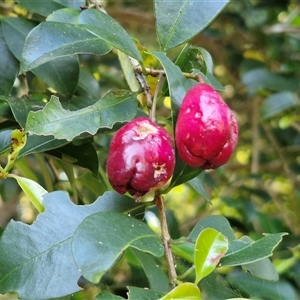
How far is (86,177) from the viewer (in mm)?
871

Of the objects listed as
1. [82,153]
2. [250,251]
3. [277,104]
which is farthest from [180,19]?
[277,104]

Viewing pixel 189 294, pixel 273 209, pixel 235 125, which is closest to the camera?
pixel 189 294

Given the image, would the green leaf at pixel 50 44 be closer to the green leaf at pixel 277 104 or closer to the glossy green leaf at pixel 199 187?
the glossy green leaf at pixel 199 187

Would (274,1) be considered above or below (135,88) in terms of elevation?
below

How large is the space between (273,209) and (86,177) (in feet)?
4.98

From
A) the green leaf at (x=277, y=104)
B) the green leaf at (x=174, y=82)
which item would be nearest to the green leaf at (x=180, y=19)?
the green leaf at (x=174, y=82)

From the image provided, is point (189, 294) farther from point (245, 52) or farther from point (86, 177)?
point (245, 52)

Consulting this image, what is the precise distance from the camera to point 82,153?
2.25 ft

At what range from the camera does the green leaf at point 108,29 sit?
58 cm

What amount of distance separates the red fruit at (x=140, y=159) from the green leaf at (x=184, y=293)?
4.4 inches

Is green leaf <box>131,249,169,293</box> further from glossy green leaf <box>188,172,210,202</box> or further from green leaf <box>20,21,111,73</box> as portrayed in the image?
green leaf <box>20,21,111,73</box>

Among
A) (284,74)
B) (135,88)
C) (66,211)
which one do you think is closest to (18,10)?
(135,88)

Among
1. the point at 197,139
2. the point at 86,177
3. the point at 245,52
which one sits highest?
the point at 197,139

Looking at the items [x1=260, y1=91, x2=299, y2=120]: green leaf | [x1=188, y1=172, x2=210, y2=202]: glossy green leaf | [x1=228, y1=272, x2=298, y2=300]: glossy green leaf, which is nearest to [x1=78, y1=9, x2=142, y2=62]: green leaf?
[x1=188, y1=172, x2=210, y2=202]: glossy green leaf
